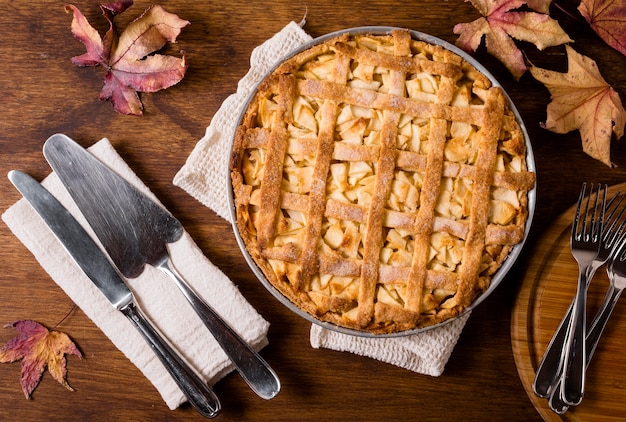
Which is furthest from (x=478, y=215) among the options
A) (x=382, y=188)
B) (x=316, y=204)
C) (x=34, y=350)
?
(x=34, y=350)

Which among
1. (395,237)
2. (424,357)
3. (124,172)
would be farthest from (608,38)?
(124,172)

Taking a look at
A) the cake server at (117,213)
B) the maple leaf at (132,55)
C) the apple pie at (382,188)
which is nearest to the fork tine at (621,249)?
the apple pie at (382,188)

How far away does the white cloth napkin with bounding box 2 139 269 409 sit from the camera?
1354 millimetres

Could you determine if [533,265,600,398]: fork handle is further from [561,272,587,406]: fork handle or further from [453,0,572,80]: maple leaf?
[453,0,572,80]: maple leaf

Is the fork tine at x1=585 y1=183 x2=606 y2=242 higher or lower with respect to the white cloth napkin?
higher

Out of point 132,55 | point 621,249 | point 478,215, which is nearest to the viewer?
point 478,215

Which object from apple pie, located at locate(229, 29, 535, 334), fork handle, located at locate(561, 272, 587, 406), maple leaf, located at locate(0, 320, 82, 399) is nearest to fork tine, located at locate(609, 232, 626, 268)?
fork handle, located at locate(561, 272, 587, 406)

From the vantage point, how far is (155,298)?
1.36 m

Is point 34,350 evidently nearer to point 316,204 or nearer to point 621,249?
point 316,204

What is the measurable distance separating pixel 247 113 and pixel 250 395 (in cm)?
68

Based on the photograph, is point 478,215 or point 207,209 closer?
point 478,215

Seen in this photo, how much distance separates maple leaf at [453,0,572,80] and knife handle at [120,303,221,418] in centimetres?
97

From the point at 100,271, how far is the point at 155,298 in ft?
0.47

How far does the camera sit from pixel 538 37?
1.27 metres
